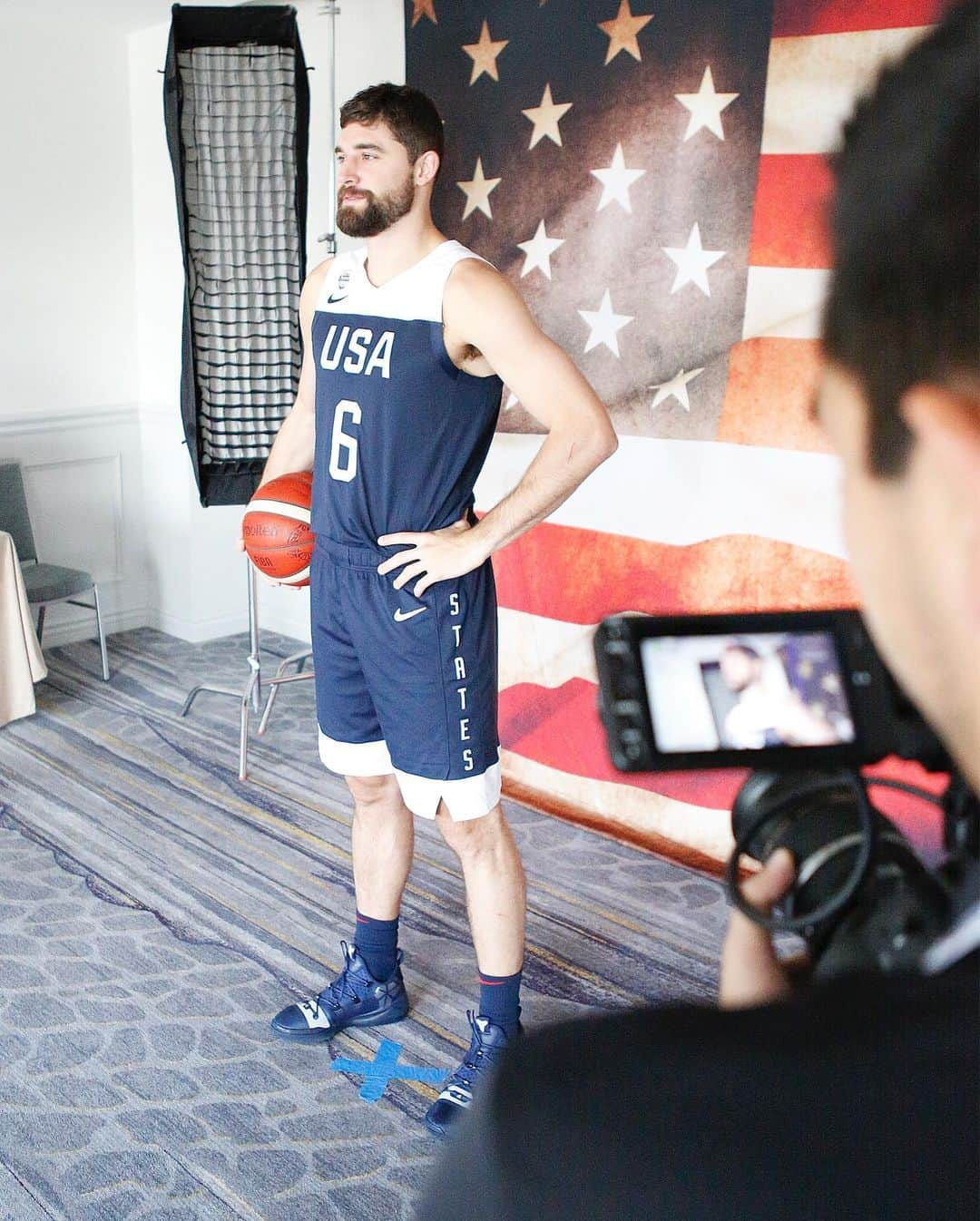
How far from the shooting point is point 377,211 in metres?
2.06

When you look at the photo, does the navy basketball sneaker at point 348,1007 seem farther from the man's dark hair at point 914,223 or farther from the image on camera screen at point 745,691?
the man's dark hair at point 914,223

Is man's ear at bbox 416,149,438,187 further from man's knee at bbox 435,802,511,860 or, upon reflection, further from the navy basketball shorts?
man's knee at bbox 435,802,511,860

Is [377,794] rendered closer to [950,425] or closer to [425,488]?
[425,488]

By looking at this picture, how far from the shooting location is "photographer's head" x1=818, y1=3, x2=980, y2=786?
308mm

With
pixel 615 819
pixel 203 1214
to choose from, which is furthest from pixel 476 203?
pixel 203 1214

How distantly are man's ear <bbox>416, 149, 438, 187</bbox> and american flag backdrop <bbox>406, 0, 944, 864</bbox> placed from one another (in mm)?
845

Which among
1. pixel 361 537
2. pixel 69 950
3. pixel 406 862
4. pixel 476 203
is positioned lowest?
pixel 69 950

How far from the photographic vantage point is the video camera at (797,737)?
1.69ft

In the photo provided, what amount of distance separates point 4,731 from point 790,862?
12.0 feet

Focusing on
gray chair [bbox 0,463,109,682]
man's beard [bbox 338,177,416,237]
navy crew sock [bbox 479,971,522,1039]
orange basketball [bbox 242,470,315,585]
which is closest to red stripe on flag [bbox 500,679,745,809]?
orange basketball [bbox 242,470,315,585]

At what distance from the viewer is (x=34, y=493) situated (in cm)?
Result: 455

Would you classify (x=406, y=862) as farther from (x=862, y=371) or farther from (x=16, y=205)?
(x=16, y=205)

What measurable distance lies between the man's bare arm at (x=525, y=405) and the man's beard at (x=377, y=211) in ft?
0.56

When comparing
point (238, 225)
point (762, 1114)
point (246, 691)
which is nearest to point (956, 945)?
point (762, 1114)
